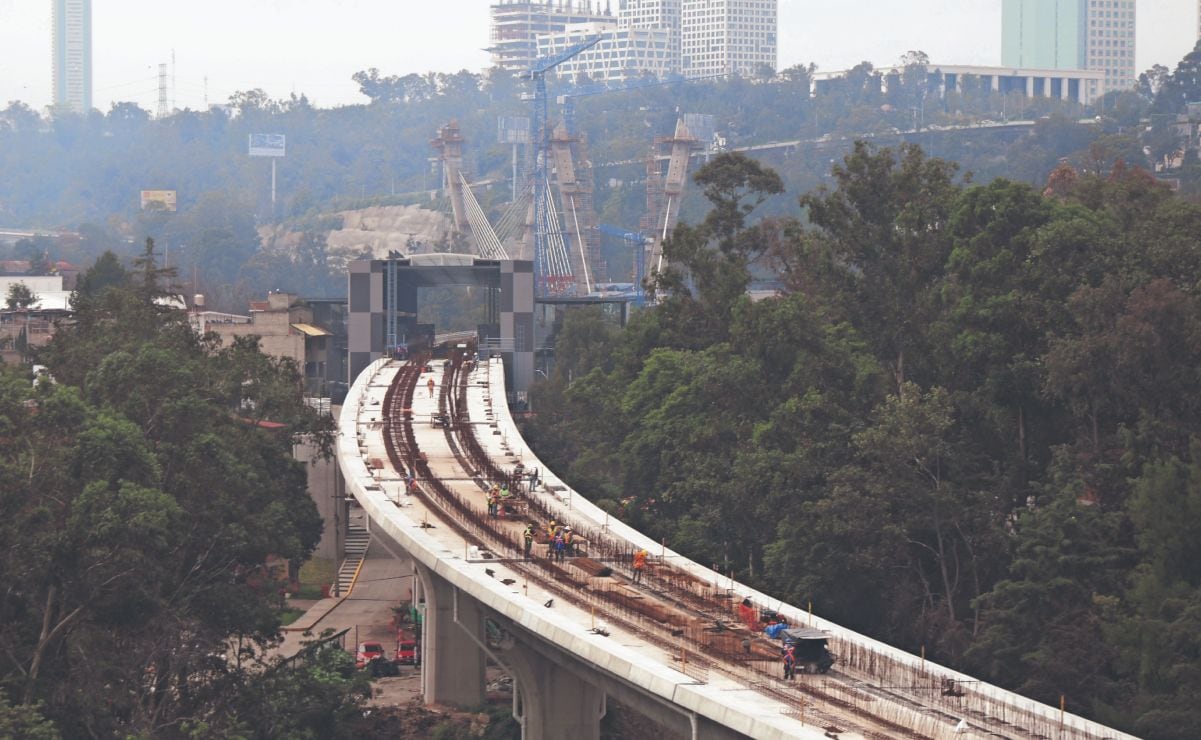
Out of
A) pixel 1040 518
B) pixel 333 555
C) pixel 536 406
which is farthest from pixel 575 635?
pixel 536 406

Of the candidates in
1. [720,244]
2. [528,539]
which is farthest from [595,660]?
[720,244]

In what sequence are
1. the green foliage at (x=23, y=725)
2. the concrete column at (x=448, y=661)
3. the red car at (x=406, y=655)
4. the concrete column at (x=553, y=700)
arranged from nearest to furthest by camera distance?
1. the green foliage at (x=23, y=725)
2. the concrete column at (x=553, y=700)
3. the concrete column at (x=448, y=661)
4. the red car at (x=406, y=655)

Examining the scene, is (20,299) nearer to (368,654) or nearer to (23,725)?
(368,654)

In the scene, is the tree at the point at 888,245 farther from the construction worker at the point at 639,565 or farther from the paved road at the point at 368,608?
the construction worker at the point at 639,565

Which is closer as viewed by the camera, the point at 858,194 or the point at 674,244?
the point at 858,194

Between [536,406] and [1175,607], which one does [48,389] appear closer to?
[1175,607]

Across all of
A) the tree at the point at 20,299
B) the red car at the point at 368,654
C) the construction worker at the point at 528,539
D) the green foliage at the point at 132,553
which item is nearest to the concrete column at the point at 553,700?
the construction worker at the point at 528,539

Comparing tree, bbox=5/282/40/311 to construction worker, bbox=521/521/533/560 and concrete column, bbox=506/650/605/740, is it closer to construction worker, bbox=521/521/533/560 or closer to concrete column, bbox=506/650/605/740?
construction worker, bbox=521/521/533/560
